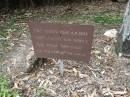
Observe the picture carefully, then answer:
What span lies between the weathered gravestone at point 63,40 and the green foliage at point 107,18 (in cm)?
190

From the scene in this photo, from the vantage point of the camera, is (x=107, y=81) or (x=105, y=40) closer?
(x=107, y=81)

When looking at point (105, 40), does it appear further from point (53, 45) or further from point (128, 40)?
point (53, 45)

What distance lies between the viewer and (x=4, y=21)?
5570 millimetres

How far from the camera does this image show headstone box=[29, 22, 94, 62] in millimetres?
3031

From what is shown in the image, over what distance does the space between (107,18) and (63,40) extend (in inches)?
86.0

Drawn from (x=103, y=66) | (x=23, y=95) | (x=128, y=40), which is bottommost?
(x=23, y=95)

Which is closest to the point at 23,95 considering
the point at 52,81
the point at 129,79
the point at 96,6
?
the point at 52,81

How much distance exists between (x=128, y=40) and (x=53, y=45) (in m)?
1.06

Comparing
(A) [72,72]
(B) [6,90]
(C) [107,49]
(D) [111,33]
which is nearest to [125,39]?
(C) [107,49]

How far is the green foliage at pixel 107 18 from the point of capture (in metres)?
4.94

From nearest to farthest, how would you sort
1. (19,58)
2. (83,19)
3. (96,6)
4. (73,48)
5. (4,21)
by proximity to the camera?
(73,48) < (19,58) < (83,19) < (4,21) < (96,6)

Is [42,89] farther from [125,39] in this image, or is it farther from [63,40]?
[125,39]

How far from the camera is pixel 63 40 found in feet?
10.3

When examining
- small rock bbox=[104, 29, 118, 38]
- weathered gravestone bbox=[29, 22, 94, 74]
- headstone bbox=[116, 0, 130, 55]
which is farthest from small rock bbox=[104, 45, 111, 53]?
weathered gravestone bbox=[29, 22, 94, 74]
